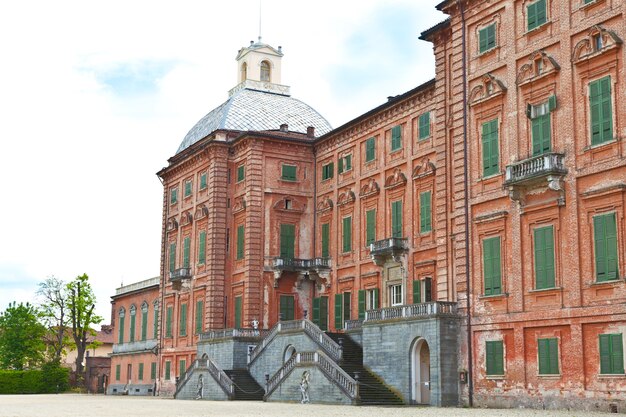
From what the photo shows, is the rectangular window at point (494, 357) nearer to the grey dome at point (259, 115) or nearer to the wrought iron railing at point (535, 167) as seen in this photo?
the wrought iron railing at point (535, 167)

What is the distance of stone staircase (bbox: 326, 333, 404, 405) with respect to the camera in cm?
3738

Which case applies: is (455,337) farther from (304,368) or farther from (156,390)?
(156,390)

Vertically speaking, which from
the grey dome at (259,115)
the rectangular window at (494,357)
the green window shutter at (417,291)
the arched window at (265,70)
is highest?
the arched window at (265,70)

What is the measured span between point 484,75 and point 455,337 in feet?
34.9

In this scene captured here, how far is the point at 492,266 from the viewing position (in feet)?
113

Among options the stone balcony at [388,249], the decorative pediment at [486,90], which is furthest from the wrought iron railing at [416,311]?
the decorative pediment at [486,90]

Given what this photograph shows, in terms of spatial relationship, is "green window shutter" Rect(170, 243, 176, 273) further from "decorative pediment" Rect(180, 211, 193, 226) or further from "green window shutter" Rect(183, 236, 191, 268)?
"decorative pediment" Rect(180, 211, 193, 226)

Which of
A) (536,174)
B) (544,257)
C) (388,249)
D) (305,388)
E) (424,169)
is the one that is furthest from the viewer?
(388,249)

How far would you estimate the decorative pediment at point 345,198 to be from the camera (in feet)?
165

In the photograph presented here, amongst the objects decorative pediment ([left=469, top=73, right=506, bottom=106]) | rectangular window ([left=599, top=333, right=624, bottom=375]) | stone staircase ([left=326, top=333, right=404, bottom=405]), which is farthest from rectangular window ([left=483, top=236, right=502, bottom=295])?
stone staircase ([left=326, top=333, right=404, bottom=405])

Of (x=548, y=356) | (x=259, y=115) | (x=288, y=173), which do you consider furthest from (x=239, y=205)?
(x=548, y=356)

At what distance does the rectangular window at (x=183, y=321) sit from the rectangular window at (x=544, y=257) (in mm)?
32276

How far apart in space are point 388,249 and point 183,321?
804 inches

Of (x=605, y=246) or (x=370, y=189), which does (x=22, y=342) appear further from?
(x=605, y=246)
